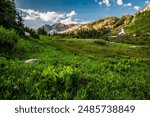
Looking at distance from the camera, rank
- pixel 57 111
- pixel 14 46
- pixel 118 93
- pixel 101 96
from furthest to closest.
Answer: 1. pixel 14 46
2. pixel 118 93
3. pixel 101 96
4. pixel 57 111

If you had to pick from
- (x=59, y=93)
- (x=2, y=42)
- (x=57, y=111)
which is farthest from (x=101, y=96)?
(x=2, y=42)

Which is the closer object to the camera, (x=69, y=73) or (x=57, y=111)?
(x=57, y=111)

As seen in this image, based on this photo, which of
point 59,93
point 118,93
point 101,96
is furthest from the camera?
point 118,93

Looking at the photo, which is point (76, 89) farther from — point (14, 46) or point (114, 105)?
point (14, 46)

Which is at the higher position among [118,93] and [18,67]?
[18,67]

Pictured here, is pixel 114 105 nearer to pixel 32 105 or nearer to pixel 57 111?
pixel 57 111

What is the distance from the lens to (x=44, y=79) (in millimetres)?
11992

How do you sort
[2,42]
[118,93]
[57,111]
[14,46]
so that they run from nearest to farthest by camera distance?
[57,111] < [118,93] < [2,42] < [14,46]

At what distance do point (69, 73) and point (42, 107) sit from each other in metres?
3.37

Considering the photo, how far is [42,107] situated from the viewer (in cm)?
891

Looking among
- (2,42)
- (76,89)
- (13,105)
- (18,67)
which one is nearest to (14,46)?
(2,42)

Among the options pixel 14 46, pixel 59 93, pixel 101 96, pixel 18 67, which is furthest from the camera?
pixel 14 46

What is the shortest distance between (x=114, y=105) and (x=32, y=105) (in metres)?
2.79

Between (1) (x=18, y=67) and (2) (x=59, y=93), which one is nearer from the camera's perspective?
(2) (x=59, y=93)
